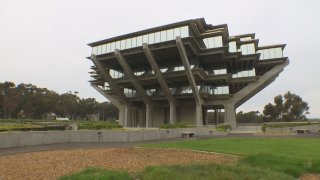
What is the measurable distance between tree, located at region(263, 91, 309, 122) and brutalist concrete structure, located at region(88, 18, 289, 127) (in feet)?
70.8

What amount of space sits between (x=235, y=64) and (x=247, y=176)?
62.8 metres

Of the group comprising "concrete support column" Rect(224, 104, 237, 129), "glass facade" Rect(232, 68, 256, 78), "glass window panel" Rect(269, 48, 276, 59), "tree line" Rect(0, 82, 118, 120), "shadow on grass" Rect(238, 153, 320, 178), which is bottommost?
"shadow on grass" Rect(238, 153, 320, 178)

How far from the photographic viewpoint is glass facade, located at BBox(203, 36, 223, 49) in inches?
2325

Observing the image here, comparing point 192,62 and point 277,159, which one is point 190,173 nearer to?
point 277,159

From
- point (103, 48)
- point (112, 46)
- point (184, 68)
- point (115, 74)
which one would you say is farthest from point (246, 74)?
point (103, 48)

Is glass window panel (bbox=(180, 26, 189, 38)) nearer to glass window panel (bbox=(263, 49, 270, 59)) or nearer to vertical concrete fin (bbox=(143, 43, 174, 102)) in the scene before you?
vertical concrete fin (bbox=(143, 43, 174, 102))

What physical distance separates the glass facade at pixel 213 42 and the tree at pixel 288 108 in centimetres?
3951

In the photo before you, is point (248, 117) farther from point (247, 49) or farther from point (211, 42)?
point (211, 42)

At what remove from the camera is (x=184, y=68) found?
56562 mm

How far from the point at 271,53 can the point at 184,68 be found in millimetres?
24038

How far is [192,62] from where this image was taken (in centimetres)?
6022

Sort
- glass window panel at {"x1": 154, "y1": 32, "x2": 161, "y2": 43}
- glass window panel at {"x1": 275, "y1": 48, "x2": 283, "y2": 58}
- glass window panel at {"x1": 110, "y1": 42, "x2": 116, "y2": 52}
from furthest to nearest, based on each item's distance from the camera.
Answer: glass window panel at {"x1": 275, "y1": 48, "x2": 283, "y2": 58} < glass window panel at {"x1": 110, "y1": 42, "x2": 116, "y2": 52} < glass window panel at {"x1": 154, "y1": 32, "x2": 161, "y2": 43}

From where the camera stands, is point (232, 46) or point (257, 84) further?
point (257, 84)

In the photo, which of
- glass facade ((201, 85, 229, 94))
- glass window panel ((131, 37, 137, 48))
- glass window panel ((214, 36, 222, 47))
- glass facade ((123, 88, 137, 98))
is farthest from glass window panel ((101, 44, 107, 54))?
glass window panel ((214, 36, 222, 47))
